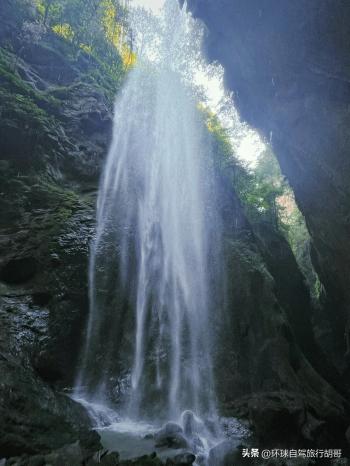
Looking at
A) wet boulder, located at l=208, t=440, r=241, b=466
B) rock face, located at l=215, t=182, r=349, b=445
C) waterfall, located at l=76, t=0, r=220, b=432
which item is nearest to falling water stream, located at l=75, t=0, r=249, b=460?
waterfall, located at l=76, t=0, r=220, b=432

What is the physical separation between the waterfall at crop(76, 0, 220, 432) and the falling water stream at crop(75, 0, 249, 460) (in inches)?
1.3

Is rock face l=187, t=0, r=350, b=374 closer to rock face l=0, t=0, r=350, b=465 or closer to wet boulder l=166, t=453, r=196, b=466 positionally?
rock face l=0, t=0, r=350, b=465

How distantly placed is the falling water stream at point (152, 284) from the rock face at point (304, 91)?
400 cm

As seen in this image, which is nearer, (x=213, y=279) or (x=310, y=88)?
(x=310, y=88)

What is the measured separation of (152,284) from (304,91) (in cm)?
788

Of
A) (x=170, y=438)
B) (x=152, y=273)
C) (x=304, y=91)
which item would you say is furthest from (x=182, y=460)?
(x=304, y=91)

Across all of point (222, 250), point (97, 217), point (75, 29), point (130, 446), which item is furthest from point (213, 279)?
point (75, 29)

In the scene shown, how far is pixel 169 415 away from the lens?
778 cm

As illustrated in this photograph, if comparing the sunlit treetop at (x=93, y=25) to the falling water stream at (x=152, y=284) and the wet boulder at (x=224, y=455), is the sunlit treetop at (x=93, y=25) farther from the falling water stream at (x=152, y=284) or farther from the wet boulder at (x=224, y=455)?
the wet boulder at (x=224, y=455)

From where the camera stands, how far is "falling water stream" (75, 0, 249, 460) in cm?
791

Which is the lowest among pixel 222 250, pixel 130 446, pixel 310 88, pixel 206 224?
pixel 130 446

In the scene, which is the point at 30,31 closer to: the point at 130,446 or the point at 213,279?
the point at 213,279

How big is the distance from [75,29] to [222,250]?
17745 mm

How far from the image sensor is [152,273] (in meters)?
11.1
